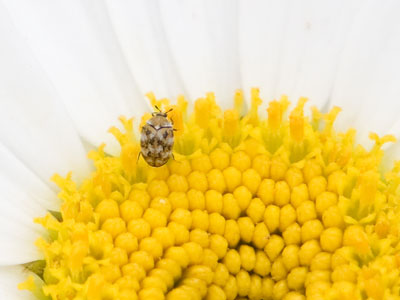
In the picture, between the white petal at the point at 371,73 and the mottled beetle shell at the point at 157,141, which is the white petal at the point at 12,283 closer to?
the mottled beetle shell at the point at 157,141

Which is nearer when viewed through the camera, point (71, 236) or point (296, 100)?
point (71, 236)

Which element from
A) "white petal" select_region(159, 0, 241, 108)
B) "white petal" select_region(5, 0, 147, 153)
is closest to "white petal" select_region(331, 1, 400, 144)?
"white petal" select_region(159, 0, 241, 108)

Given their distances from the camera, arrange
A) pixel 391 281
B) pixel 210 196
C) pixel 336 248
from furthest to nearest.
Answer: pixel 210 196 < pixel 336 248 < pixel 391 281

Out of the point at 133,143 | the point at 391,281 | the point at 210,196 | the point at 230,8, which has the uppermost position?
the point at 230,8

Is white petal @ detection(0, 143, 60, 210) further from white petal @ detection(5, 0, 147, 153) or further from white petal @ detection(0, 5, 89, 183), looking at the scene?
white petal @ detection(5, 0, 147, 153)

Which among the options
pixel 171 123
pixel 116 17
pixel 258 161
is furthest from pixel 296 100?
pixel 116 17

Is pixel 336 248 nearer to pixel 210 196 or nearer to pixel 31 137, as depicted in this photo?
pixel 210 196
